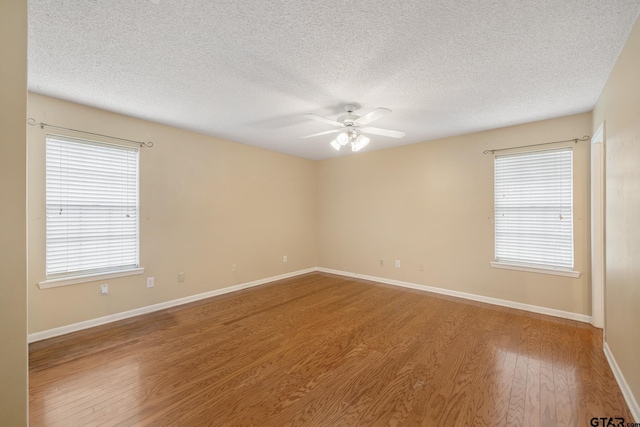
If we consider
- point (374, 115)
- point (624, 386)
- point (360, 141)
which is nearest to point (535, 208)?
point (624, 386)

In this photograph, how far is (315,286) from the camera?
486 centimetres

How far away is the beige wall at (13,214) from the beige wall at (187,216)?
218 cm

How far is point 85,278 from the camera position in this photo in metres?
3.10

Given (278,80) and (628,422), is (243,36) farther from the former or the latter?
(628,422)

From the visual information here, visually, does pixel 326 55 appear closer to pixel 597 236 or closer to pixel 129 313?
pixel 597 236

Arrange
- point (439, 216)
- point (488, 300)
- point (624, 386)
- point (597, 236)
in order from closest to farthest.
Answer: point (624, 386), point (597, 236), point (488, 300), point (439, 216)

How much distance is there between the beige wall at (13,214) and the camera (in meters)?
1.17

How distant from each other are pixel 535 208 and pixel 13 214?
4.90m

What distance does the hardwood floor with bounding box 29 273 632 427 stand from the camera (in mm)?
1789

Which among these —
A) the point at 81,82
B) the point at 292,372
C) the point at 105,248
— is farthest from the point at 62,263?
the point at 292,372

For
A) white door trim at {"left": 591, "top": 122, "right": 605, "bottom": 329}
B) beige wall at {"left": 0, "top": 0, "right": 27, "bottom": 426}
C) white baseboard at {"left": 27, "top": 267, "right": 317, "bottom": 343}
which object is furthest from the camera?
white door trim at {"left": 591, "top": 122, "right": 605, "bottom": 329}

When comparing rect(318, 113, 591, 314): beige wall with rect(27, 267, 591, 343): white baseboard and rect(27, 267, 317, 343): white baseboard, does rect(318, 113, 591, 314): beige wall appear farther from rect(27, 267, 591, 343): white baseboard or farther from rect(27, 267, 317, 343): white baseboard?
rect(27, 267, 317, 343): white baseboard

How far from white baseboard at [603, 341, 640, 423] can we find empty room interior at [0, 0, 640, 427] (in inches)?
0.9

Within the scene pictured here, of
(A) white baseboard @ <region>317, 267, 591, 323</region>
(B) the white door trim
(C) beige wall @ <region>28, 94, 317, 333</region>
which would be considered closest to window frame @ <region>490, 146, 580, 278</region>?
(B) the white door trim
